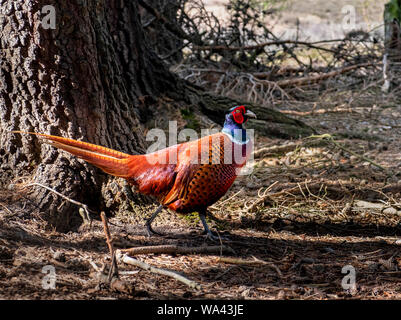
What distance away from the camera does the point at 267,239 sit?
10.8 ft

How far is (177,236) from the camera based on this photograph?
128 inches

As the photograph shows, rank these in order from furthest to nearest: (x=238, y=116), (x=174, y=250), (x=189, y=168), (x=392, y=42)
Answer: (x=392, y=42), (x=238, y=116), (x=189, y=168), (x=174, y=250)

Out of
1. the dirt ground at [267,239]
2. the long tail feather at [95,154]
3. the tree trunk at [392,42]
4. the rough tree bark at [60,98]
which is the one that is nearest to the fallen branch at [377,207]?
the dirt ground at [267,239]

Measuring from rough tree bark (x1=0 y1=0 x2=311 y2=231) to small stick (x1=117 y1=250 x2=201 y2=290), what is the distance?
0.66m

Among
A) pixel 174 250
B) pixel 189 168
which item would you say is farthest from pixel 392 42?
pixel 174 250

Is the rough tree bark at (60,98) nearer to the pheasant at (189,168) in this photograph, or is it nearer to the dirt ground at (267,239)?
the dirt ground at (267,239)

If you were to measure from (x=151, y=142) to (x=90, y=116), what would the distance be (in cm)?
127

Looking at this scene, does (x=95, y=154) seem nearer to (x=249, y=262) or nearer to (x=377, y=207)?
(x=249, y=262)

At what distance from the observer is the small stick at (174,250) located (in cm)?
276

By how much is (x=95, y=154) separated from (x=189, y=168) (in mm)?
618

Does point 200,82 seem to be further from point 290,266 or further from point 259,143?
point 290,266

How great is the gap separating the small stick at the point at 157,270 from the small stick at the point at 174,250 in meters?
0.07

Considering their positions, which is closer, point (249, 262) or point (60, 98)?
point (249, 262)
